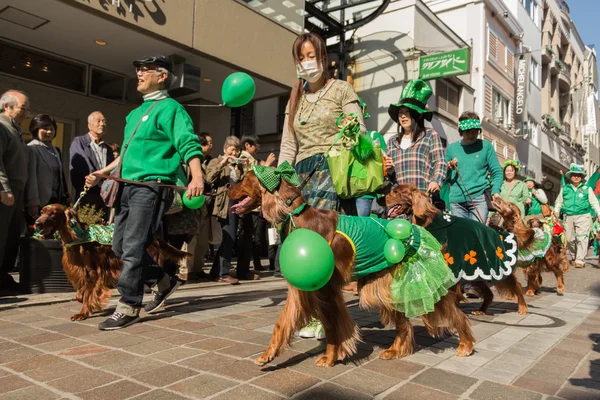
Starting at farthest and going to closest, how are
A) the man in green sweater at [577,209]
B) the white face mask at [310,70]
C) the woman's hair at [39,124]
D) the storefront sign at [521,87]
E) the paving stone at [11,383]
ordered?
the storefront sign at [521,87] < the man in green sweater at [577,209] < the woman's hair at [39,124] < the white face mask at [310,70] < the paving stone at [11,383]

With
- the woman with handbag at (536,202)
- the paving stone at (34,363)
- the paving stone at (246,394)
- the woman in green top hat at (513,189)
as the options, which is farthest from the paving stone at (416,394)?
the woman with handbag at (536,202)

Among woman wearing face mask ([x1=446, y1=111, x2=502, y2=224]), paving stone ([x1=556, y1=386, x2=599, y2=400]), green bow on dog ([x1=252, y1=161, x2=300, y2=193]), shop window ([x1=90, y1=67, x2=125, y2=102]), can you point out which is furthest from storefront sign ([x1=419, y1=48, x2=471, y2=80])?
paving stone ([x1=556, y1=386, x2=599, y2=400])

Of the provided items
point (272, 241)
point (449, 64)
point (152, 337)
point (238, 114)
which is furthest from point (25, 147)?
point (449, 64)

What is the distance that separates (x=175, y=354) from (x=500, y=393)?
1.93 m

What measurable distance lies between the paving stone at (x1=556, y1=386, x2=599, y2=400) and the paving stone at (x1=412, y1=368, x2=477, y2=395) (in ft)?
1.44

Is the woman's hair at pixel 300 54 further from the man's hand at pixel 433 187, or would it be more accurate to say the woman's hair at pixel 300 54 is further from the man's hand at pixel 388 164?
the man's hand at pixel 433 187

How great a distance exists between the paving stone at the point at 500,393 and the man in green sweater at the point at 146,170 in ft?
7.75

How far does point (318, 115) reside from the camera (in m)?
3.41

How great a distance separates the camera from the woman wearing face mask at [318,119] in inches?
134

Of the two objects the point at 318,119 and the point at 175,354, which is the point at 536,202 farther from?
the point at 175,354

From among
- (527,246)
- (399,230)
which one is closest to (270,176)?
(399,230)

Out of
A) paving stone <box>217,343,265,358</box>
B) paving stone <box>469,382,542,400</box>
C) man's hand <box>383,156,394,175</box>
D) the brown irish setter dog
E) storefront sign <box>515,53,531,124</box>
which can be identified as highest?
storefront sign <box>515,53,531,124</box>

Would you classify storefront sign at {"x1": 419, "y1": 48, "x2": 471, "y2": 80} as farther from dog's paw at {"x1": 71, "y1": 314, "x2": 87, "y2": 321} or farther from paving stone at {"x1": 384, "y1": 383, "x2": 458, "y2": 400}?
paving stone at {"x1": 384, "y1": 383, "x2": 458, "y2": 400}

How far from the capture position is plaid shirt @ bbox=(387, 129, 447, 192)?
427 centimetres
